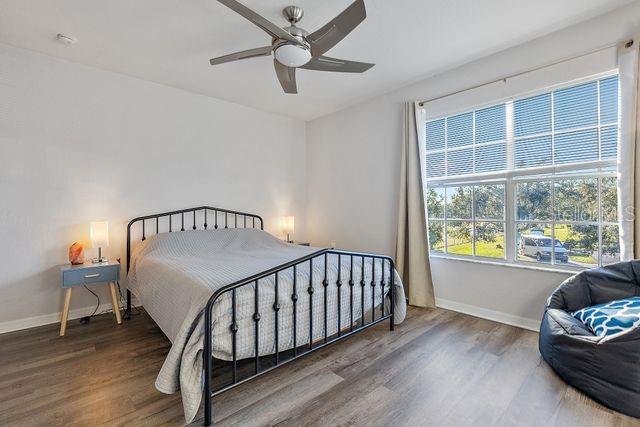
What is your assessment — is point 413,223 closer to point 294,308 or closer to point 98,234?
point 294,308

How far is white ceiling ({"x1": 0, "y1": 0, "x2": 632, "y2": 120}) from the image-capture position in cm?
224

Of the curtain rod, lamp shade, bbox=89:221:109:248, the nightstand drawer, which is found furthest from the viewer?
lamp shade, bbox=89:221:109:248

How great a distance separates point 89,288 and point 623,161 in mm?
4878

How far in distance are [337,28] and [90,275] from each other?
2.94 m

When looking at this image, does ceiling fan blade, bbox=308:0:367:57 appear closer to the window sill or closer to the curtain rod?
the curtain rod

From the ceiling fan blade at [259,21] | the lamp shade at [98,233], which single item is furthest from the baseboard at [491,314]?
the lamp shade at [98,233]

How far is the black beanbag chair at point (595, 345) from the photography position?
1635 mm

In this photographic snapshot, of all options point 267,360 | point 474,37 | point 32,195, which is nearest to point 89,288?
point 32,195

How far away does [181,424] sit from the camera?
1571mm

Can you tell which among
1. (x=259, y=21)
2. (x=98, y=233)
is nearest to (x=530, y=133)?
(x=259, y=21)

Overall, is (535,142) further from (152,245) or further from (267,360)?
(152,245)

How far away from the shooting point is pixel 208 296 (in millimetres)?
1687

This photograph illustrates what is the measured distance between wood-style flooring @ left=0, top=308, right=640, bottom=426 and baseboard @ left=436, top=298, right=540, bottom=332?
16 cm

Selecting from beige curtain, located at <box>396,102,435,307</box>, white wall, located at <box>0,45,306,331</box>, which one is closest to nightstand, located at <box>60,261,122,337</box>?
white wall, located at <box>0,45,306,331</box>
